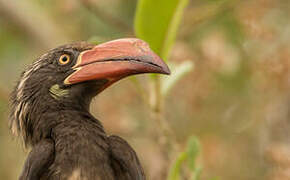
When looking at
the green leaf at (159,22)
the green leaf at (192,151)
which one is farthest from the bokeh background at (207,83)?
the green leaf at (192,151)

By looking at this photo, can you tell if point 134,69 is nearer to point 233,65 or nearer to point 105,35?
point 233,65

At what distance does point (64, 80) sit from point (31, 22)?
2.90m

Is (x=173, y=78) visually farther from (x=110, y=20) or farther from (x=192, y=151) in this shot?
(x=110, y=20)

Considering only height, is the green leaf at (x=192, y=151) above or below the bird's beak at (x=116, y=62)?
below

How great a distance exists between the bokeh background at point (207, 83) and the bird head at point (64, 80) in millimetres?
1584

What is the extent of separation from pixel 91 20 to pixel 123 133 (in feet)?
5.14

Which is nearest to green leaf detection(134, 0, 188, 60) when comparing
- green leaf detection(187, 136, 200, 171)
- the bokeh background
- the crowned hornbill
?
the crowned hornbill

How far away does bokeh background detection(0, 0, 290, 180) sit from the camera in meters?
5.45

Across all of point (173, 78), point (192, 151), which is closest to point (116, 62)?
point (192, 151)

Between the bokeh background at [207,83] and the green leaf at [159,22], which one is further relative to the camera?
the bokeh background at [207,83]

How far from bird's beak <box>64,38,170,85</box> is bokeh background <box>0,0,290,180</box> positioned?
1692mm

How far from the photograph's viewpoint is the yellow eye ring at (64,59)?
3.64 m

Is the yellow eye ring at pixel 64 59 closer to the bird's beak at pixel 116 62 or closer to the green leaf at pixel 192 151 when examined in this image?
the bird's beak at pixel 116 62

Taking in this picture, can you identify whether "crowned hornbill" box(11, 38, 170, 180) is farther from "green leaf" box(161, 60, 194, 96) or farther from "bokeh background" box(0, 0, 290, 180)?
"bokeh background" box(0, 0, 290, 180)
